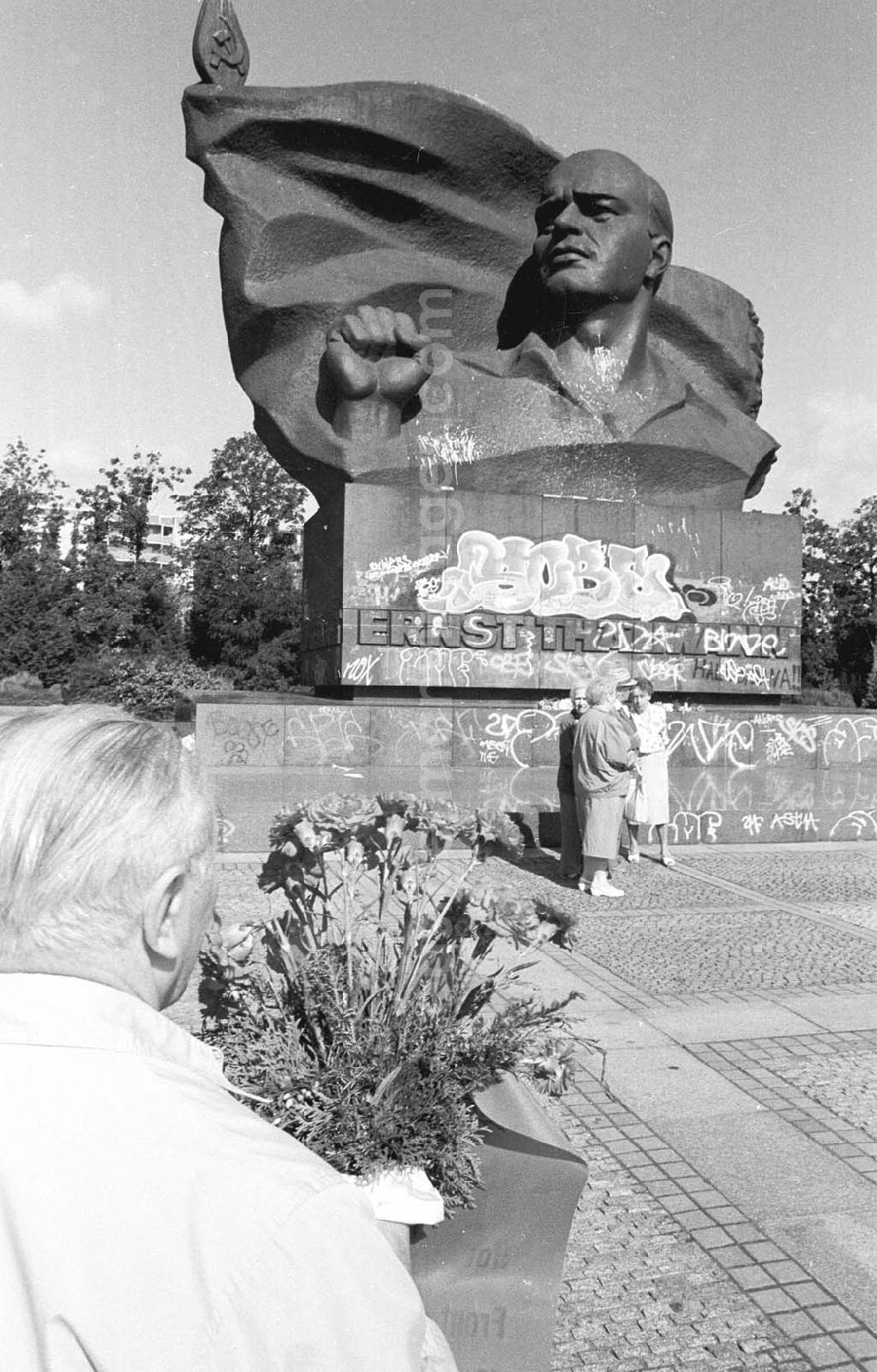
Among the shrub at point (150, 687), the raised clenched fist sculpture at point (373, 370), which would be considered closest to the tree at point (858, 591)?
the shrub at point (150, 687)

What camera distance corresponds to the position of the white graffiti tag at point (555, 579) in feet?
39.5

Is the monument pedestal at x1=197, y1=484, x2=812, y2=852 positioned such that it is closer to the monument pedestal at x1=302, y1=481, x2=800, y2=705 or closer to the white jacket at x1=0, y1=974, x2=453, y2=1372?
the monument pedestal at x1=302, y1=481, x2=800, y2=705

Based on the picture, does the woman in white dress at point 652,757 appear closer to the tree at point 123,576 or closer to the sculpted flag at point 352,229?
the sculpted flag at point 352,229

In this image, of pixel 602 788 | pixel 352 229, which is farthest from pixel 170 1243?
pixel 352 229

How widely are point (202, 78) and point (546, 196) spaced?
13.8 ft

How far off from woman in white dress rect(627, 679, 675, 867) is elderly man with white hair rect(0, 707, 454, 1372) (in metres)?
8.13

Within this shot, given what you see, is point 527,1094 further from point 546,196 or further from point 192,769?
point 546,196

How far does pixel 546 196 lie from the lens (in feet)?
41.8

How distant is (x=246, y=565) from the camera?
1718 inches

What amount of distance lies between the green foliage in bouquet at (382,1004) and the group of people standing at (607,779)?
534 centimetres

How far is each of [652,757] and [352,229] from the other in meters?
7.89

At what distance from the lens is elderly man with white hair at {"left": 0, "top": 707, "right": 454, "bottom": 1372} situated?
82cm

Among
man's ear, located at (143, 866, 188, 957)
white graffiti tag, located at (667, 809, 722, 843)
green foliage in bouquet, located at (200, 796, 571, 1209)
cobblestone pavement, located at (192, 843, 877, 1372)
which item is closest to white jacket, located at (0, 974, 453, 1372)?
man's ear, located at (143, 866, 188, 957)

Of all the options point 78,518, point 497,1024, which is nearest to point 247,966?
point 497,1024
